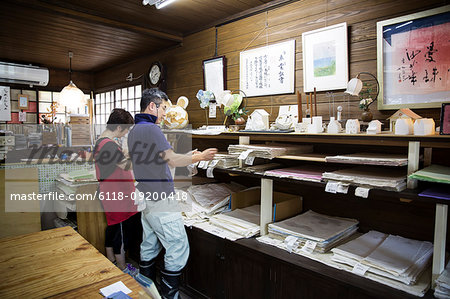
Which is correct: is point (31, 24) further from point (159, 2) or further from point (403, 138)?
point (403, 138)

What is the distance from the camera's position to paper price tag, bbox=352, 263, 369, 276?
1.61 m

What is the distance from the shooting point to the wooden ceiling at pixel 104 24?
2795 millimetres

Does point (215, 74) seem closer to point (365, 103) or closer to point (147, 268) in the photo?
point (365, 103)

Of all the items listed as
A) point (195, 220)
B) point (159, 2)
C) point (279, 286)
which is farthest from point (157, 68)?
point (279, 286)

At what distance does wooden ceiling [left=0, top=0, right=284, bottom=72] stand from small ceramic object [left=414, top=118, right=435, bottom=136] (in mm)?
1596

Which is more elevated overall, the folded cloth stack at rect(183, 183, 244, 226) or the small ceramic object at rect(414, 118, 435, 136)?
the small ceramic object at rect(414, 118, 435, 136)

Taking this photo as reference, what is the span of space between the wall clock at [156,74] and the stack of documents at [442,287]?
354 centimetres

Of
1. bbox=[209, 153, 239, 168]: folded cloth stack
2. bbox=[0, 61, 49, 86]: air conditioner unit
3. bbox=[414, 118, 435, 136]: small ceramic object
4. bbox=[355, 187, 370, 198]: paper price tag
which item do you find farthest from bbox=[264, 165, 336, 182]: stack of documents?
bbox=[0, 61, 49, 86]: air conditioner unit

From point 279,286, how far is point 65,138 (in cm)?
456

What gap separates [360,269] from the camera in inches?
64.3

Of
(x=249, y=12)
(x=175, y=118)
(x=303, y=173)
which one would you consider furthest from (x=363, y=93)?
(x=175, y=118)

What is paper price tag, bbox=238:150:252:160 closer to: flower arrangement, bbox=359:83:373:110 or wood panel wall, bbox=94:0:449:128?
wood panel wall, bbox=94:0:449:128

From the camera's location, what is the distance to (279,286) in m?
1.89

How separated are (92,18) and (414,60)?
291 cm
